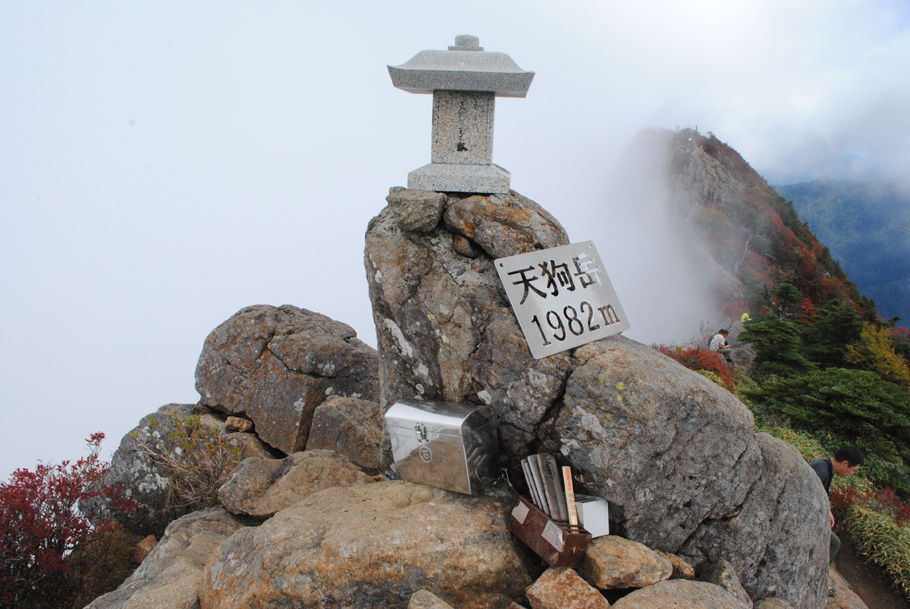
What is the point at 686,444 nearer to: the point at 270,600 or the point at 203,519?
the point at 270,600

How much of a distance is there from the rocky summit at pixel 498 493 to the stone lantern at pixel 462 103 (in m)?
0.23

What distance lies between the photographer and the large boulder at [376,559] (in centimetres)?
395

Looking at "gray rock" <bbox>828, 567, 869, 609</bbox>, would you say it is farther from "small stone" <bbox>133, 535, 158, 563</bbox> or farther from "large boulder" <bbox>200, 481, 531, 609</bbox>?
"small stone" <bbox>133, 535, 158, 563</bbox>

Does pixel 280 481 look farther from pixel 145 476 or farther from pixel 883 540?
pixel 883 540

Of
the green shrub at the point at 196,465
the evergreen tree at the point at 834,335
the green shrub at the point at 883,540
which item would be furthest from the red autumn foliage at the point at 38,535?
the evergreen tree at the point at 834,335

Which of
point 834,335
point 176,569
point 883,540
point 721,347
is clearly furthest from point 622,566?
point 721,347

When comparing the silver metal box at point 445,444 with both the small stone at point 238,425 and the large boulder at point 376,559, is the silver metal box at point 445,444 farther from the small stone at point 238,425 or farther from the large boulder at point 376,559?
the small stone at point 238,425

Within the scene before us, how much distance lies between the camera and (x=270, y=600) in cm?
398

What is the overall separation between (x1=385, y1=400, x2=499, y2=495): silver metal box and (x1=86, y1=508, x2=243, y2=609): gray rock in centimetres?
201

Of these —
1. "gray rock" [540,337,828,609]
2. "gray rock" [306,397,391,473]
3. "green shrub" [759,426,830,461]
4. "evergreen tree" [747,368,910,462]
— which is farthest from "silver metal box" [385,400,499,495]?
"evergreen tree" [747,368,910,462]

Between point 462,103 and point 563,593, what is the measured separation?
459cm

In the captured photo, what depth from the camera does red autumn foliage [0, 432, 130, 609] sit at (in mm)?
6062

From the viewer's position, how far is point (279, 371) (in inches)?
332

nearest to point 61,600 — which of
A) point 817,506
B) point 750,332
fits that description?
point 817,506
